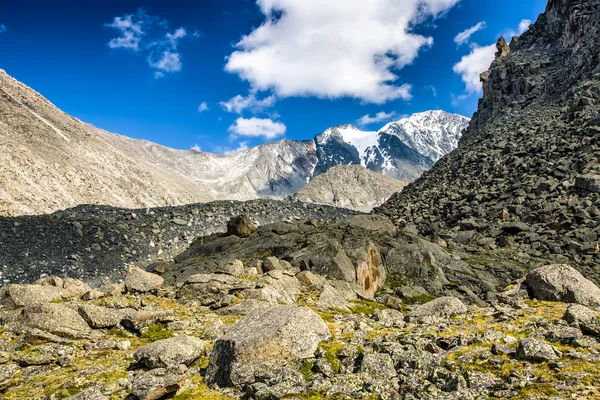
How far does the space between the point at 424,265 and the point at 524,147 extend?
107 ft

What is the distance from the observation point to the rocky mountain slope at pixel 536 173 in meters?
29.1

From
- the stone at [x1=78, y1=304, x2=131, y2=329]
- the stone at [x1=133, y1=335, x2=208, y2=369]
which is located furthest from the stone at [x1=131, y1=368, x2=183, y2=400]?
the stone at [x1=78, y1=304, x2=131, y2=329]

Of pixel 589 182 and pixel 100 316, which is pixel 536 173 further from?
pixel 100 316

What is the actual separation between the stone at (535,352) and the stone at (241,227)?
72.4 ft

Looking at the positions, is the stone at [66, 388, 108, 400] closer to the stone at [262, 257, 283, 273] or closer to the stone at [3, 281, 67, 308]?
the stone at [3, 281, 67, 308]

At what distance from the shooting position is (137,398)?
6449mm

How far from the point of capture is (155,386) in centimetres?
656

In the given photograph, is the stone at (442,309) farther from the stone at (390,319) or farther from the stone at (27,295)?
the stone at (27,295)

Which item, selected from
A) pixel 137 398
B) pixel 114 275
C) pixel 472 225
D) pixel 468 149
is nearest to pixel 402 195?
pixel 468 149

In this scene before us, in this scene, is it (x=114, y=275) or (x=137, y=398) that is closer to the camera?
(x=137, y=398)

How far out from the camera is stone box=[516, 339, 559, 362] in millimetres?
6156

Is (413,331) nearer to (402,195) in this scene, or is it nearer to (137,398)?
(137,398)

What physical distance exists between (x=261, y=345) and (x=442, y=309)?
606cm

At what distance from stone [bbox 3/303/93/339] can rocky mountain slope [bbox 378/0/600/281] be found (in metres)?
25.5
